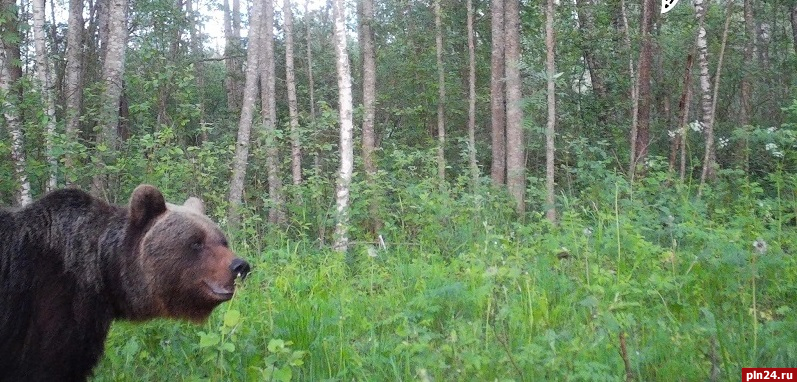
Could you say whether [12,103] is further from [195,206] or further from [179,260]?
[179,260]

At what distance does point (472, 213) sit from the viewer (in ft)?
28.6

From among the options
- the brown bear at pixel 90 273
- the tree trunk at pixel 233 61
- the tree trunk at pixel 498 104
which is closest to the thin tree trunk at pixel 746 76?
the tree trunk at pixel 498 104

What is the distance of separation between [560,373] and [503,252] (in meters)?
2.88

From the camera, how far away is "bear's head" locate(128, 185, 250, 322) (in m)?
4.23

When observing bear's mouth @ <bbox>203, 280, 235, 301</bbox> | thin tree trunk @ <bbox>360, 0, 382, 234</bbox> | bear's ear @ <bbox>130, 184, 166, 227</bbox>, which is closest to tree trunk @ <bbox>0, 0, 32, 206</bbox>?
thin tree trunk @ <bbox>360, 0, 382, 234</bbox>

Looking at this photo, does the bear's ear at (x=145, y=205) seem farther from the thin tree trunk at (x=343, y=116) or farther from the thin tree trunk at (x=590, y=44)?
the thin tree trunk at (x=590, y=44)

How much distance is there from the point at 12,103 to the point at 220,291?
8609 millimetres

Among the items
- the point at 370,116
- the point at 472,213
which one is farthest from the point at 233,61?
the point at 472,213

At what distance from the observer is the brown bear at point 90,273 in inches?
149

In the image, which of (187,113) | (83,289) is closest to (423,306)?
(83,289)

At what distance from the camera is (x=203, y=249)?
170 inches

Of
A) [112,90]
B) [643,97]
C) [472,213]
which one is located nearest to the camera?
[472,213]

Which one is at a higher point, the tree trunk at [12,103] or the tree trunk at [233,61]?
the tree trunk at [233,61]

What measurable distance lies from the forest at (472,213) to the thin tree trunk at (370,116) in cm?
9
